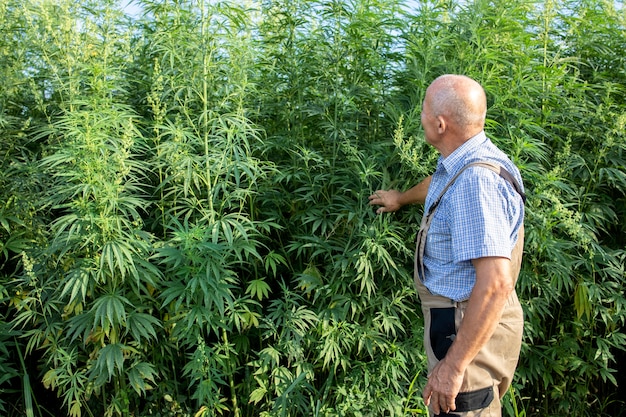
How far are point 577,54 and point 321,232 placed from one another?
2452mm

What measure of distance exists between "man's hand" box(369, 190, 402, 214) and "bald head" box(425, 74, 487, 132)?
96 cm

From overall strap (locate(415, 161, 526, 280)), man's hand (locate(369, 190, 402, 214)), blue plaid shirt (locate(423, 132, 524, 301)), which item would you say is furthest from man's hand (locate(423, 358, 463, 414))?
man's hand (locate(369, 190, 402, 214))

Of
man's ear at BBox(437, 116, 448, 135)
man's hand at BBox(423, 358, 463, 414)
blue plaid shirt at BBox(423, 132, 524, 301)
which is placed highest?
man's ear at BBox(437, 116, 448, 135)

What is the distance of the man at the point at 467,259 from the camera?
2.21 metres

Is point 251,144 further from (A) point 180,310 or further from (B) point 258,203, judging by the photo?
A: (A) point 180,310

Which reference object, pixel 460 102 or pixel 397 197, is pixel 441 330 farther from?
pixel 397 197

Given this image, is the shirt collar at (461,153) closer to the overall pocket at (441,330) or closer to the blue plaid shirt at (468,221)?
the blue plaid shirt at (468,221)

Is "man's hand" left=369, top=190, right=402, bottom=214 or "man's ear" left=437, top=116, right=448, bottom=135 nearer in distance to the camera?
"man's ear" left=437, top=116, right=448, bottom=135

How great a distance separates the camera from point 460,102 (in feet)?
7.84

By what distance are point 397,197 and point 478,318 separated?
A: 49.2 inches

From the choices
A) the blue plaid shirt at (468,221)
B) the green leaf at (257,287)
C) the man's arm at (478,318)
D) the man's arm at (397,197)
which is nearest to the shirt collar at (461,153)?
the blue plaid shirt at (468,221)

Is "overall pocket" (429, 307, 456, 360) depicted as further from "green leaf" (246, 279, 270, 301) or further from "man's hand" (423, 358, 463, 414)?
"green leaf" (246, 279, 270, 301)

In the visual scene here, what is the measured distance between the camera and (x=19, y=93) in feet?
13.3

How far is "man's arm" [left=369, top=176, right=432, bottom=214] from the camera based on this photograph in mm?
3227
